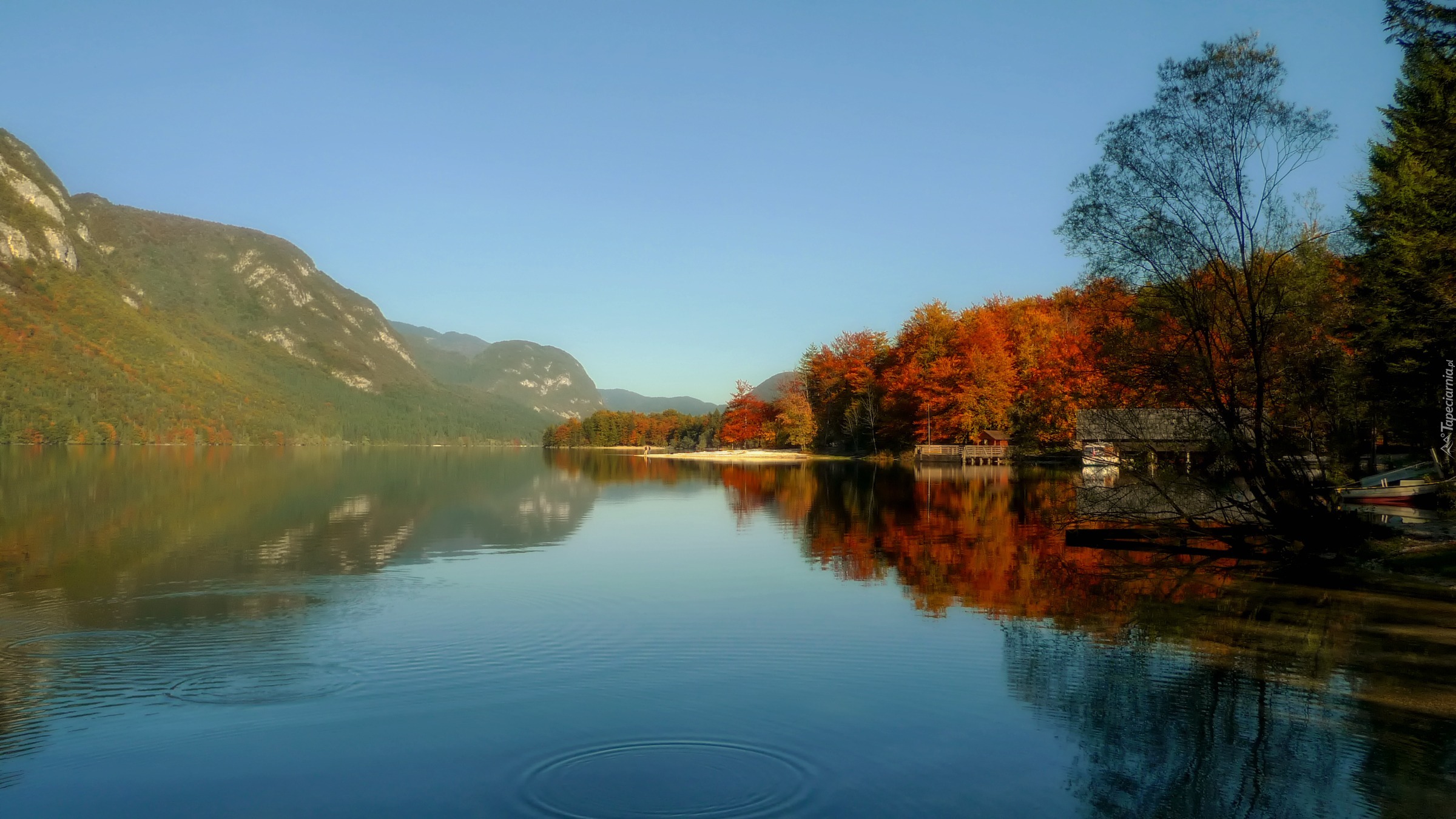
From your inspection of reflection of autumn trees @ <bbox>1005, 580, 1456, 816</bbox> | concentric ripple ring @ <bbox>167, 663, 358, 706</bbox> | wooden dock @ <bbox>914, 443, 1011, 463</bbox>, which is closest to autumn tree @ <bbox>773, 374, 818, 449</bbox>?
wooden dock @ <bbox>914, 443, 1011, 463</bbox>

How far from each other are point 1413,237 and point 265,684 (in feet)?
94.2

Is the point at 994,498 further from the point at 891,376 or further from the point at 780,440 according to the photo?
the point at 780,440

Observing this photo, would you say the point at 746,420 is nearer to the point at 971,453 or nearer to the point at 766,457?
the point at 766,457

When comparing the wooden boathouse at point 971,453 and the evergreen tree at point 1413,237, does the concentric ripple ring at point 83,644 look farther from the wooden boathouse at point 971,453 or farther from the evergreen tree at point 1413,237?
the wooden boathouse at point 971,453

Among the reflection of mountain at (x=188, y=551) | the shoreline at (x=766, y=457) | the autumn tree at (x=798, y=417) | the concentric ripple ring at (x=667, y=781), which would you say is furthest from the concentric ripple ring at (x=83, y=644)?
the autumn tree at (x=798, y=417)

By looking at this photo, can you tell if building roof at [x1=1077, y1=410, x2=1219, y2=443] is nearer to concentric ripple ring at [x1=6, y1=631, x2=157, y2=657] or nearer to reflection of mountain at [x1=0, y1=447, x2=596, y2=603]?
reflection of mountain at [x1=0, y1=447, x2=596, y2=603]

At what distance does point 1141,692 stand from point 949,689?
2016 mm

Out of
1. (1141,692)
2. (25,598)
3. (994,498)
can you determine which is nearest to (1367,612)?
(1141,692)

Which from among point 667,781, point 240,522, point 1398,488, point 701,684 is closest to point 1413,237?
point 1398,488

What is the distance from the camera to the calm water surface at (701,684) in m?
7.36

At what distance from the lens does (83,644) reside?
11664mm

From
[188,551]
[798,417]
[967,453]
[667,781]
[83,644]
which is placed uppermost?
[798,417]

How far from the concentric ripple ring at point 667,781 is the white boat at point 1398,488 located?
20.2m

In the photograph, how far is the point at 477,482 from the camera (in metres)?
52.4
